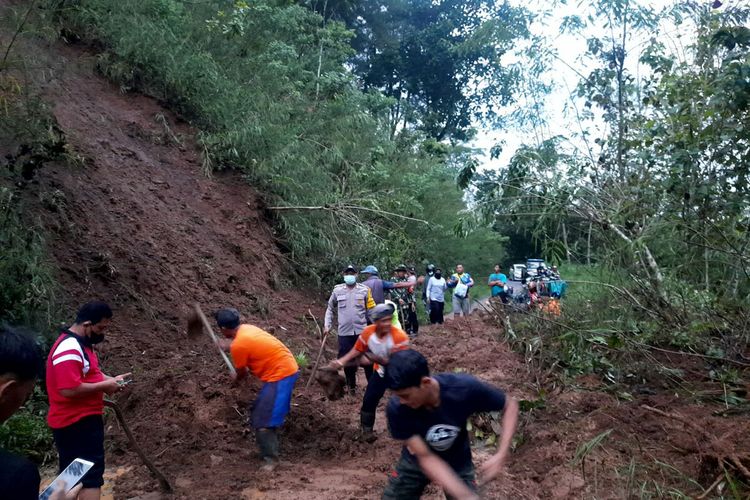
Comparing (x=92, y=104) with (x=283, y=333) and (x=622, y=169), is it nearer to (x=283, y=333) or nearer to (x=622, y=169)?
(x=283, y=333)

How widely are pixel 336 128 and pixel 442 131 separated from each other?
15.2 m

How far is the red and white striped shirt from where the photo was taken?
3834 millimetres

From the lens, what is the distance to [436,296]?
1445 centimetres

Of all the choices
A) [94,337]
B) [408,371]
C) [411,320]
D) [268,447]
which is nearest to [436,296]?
[411,320]

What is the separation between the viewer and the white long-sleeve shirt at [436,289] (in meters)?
14.3

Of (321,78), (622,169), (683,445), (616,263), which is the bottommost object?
(683,445)

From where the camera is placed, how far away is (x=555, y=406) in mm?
6371

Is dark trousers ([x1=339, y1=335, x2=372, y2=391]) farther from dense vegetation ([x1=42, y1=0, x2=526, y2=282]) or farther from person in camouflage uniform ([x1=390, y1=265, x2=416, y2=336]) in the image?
person in camouflage uniform ([x1=390, y1=265, x2=416, y2=336])

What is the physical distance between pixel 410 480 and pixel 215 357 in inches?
210

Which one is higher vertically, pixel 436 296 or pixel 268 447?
pixel 268 447

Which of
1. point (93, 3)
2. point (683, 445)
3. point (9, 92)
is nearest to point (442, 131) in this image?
point (93, 3)

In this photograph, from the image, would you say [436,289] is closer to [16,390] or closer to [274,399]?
[274,399]

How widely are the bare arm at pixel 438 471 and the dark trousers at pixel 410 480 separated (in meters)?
0.23

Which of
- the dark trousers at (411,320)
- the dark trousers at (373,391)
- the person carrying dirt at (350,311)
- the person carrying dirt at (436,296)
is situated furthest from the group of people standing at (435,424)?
the person carrying dirt at (436,296)
